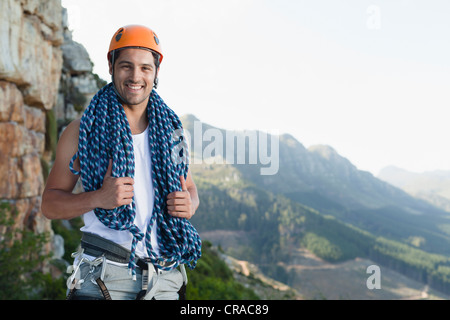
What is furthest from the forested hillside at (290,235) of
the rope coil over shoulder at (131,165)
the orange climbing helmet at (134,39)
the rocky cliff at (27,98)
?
the orange climbing helmet at (134,39)

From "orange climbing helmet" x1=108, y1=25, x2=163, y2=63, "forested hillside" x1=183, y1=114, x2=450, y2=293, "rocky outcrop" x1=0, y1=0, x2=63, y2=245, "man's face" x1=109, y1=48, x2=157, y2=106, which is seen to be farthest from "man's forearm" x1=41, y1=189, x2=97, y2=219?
"forested hillside" x1=183, y1=114, x2=450, y2=293

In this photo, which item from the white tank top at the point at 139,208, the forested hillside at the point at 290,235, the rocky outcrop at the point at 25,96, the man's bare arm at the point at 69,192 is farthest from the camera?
the forested hillside at the point at 290,235

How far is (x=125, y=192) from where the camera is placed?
5.53ft

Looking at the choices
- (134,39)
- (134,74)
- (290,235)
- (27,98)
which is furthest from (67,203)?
(290,235)

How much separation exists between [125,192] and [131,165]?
0.17 meters

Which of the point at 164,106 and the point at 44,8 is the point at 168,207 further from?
the point at 44,8

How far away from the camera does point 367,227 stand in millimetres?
168000

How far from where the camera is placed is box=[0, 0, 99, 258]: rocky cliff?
→ 9.12 metres

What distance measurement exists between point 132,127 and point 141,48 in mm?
436

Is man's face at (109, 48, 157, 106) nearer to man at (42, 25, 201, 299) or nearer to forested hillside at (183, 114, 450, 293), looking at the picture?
man at (42, 25, 201, 299)

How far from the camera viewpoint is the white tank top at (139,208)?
1.82 metres

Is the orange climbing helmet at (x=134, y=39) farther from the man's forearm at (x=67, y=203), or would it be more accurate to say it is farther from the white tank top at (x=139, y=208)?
the man's forearm at (x=67, y=203)
